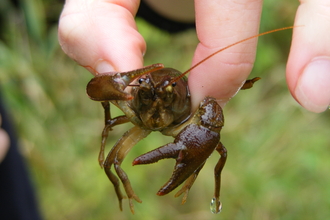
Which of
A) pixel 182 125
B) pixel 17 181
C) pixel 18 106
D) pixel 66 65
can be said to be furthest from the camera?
pixel 66 65

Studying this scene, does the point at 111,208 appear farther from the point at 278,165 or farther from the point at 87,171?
the point at 278,165

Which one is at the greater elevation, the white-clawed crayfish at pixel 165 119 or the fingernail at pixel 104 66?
the fingernail at pixel 104 66

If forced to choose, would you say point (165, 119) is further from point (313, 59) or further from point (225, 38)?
point (313, 59)

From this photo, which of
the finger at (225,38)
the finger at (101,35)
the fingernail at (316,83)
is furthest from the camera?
the finger at (101,35)

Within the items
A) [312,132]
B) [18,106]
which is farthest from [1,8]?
[312,132]

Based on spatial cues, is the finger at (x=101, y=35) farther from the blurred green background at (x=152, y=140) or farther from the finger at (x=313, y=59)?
the blurred green background at (x=152, y=140)

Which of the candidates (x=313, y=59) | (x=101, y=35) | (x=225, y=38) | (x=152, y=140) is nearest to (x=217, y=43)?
(x=225, y=38)

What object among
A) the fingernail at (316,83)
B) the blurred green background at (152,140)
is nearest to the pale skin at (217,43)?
the fingernail at (316,83)
